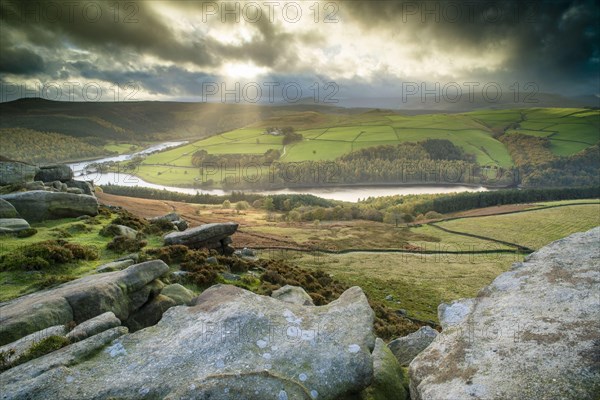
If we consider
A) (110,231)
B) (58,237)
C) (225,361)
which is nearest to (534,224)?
(110,231)

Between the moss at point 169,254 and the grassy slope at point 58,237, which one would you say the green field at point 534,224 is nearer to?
the moss at point 169,254

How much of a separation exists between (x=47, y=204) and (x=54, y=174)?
1723cm

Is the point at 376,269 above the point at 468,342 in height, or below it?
below

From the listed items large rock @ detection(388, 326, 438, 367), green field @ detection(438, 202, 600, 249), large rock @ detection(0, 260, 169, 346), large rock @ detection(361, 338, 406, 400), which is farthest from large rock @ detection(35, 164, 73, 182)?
green field @ detection(438, 202, 600, 249)

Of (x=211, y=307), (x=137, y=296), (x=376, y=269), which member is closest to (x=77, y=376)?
(x=211, y=307)

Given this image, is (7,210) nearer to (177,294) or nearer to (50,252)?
(50,252)

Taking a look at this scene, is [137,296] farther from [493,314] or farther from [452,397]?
[493,314]

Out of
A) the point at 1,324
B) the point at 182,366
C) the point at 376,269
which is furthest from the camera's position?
the point at 376,269

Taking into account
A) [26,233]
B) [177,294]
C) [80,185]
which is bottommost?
[177,294]

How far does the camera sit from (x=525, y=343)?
9.64 meters

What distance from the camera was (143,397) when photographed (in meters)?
8.23

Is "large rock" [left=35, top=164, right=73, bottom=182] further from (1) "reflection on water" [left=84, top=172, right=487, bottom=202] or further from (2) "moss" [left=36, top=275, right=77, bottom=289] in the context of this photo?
(1) "reflection on water" [left=84, top=172, right=487, bottom=202]

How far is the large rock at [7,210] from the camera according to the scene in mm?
24312

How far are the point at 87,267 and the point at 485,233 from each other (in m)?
90.1
